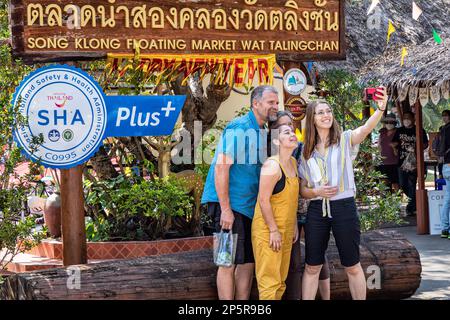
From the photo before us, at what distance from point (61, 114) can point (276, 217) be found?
5.95ft

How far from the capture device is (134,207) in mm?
8539

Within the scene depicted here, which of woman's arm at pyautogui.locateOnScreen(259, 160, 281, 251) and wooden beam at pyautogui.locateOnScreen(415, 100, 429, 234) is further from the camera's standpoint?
wooden beam at pyautogui.locateOnScreen(415, 100, 429, 234)

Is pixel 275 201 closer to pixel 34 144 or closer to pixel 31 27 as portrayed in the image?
pixel 34 144

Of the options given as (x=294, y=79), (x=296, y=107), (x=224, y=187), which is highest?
(x=294, y=79)

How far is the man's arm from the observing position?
6504 millimetres

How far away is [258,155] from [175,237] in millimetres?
2589

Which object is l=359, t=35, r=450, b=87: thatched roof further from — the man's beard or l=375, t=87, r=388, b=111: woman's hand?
the man's beard

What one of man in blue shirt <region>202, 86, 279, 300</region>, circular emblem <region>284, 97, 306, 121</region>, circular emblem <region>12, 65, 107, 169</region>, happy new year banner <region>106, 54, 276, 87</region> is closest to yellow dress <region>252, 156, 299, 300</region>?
man in blue shirt <region>202, 86, 279, 300</region>

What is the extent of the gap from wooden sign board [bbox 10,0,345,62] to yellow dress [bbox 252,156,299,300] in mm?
1372

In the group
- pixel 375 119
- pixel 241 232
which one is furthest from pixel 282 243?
pixel 375 119

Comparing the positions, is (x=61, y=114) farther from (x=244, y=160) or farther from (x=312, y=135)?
(x=312, y=135)

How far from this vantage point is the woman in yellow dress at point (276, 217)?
6465 mm

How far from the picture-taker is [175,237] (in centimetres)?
912
